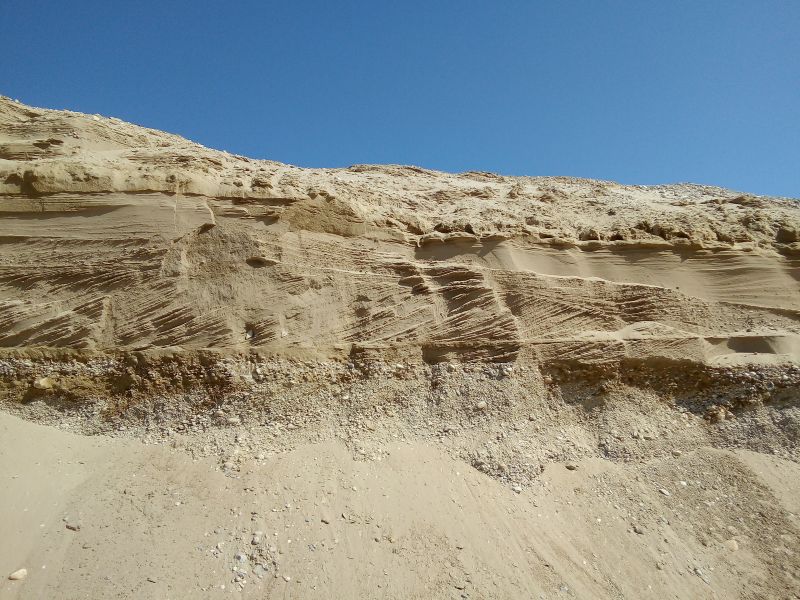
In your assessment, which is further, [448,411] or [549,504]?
[448,411]

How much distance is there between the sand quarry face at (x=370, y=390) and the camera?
15.9 feet

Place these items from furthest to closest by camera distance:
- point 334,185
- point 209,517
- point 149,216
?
point 334,185, point 149,216, point 209,517

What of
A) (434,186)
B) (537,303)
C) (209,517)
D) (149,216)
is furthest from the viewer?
(434,186)

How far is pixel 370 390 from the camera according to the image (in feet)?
20.7

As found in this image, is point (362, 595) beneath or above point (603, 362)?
beneath

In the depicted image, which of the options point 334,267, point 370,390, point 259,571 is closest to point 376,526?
point 259,571

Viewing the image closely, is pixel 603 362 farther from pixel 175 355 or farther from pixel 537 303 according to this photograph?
pixel 175 355

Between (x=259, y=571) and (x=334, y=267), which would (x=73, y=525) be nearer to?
(x=259, y=571)

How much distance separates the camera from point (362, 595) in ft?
14.5

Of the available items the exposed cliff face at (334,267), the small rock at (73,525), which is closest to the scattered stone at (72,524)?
the small rock at (73,525)

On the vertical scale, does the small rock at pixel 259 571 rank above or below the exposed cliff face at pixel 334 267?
below

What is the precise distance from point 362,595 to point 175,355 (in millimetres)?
3765

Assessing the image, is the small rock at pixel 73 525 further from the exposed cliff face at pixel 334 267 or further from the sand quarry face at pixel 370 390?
the exposed cliff face at pixel 334 267

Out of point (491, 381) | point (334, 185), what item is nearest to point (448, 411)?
point (491, 381)
